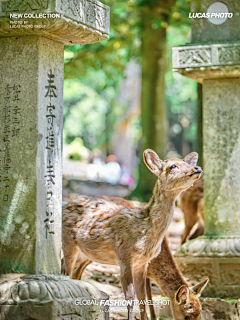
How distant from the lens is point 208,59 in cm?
973

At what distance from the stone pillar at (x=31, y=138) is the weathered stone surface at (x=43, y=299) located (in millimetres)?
26

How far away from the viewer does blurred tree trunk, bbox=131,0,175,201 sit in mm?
18719

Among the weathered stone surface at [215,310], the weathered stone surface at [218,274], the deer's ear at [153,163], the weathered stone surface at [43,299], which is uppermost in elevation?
the deer's ear at [153,163]

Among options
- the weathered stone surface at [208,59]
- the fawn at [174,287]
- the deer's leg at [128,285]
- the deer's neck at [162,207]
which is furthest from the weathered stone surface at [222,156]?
the deer's leg at [128,285]

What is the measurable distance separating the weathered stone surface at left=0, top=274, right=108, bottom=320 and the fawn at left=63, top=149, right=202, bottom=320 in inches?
43.8

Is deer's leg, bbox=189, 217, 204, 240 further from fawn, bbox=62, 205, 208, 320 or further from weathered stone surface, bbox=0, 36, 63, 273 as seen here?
weathered stone surface, bbox=0, 36, 63, 273

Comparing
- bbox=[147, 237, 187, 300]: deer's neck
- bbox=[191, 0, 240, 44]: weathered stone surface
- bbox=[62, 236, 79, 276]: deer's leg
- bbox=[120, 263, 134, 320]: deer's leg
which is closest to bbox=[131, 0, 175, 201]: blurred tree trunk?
bbox=[191, 0, 240, 44]: weathered stone surface

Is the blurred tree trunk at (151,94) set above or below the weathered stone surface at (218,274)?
above

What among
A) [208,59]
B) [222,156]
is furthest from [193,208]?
[208,59]

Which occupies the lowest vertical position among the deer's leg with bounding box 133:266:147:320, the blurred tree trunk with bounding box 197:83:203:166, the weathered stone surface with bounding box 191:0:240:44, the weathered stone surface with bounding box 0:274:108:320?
the deer's leg with bounding box 133:266:147:320

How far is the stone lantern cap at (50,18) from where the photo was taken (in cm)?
614

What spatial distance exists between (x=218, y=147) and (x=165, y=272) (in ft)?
8.82

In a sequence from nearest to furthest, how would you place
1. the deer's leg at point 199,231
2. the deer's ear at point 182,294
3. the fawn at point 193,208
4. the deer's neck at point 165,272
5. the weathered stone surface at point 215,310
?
1. the deer's ear at point 182,294
2. the deer's neck at point 165,272
3. the weathered stone surface at point 215,310
4. the deer's leg at point 199,231
5. the fawn at point 193,208

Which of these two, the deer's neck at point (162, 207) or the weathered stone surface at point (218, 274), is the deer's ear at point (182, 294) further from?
the weathered stone surface at point (218, 274)
